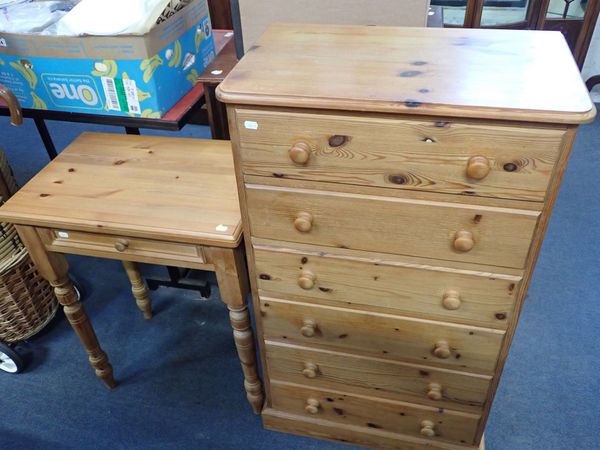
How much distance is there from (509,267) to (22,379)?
1530 millimetres

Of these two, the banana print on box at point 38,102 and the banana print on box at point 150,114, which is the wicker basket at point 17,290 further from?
the banana print on box at point 150,114

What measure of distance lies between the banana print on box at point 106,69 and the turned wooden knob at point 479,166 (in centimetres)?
94

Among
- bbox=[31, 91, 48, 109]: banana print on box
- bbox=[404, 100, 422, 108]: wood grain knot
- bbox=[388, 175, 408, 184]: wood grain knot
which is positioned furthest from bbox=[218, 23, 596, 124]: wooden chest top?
bbox=[31, 91, 48, 109]: banana print on box

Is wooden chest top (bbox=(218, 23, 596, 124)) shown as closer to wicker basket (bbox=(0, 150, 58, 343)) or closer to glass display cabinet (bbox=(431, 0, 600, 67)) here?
wicker basket (bbox=(0, 150, 58, 343))

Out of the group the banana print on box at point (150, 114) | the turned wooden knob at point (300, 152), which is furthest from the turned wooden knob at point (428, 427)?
the banana print on box at point (150, 114)

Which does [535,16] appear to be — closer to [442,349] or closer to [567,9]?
[567,9]

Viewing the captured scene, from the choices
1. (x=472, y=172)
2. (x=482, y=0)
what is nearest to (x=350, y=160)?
(x=472, y=172)

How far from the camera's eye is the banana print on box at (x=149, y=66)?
1297 millimetres

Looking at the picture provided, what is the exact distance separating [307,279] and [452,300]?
29cm

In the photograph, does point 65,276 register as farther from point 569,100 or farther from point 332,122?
point 569,100

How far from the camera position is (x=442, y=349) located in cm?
112

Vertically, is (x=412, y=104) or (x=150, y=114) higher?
(x=412, y=104)

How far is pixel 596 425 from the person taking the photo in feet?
4.86

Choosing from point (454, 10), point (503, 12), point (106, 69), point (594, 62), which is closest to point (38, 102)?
point (106, 69)
